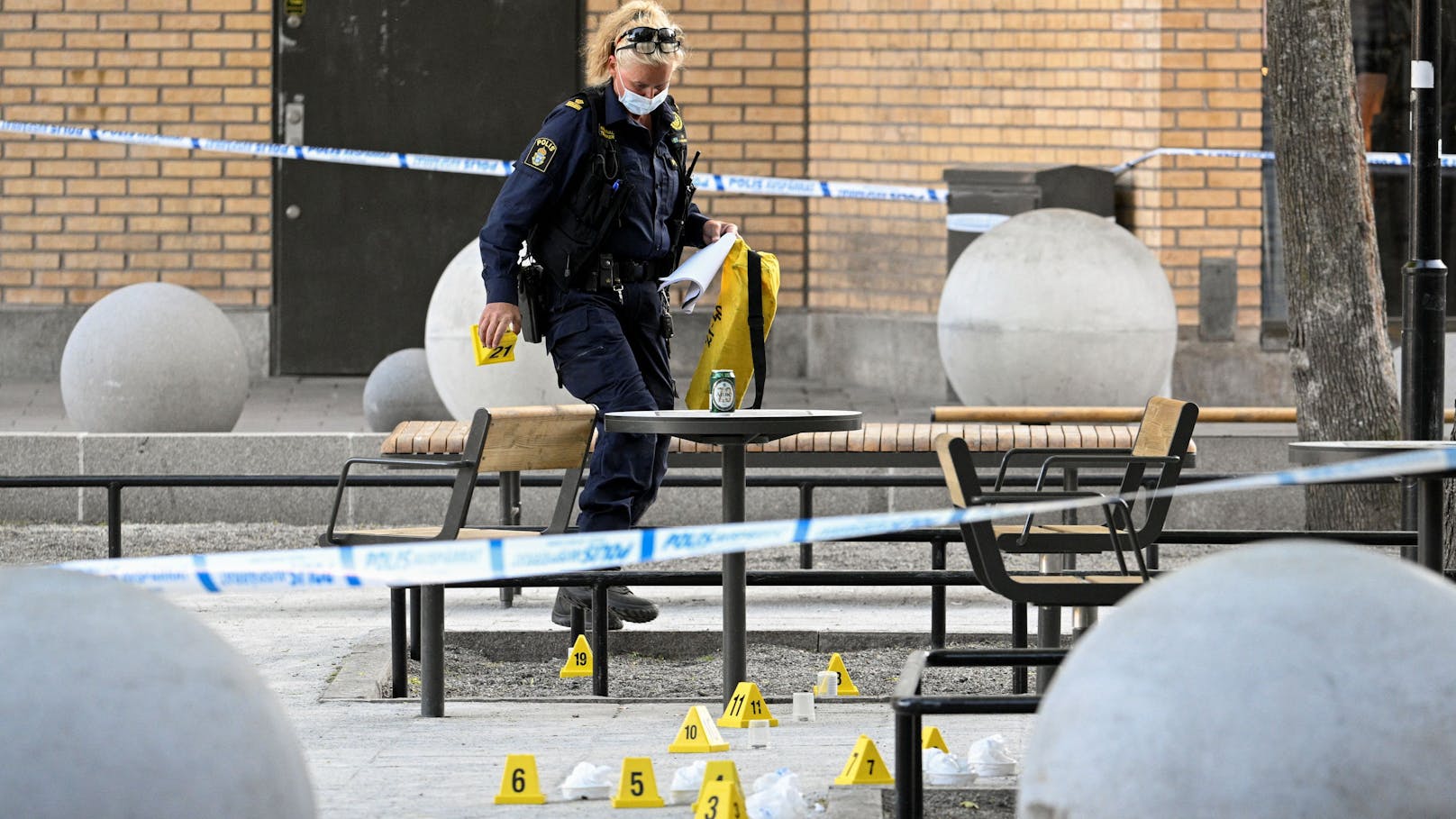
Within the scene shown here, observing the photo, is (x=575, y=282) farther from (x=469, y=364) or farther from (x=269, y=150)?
(x=269, y=150)

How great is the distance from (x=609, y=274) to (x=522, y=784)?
2613 mm

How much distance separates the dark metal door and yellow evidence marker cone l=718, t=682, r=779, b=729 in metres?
10.1

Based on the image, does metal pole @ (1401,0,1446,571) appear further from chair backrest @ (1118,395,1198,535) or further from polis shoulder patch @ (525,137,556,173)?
polis shoulder patch @ (525,137,556,173)

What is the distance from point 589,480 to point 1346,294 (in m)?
4.12

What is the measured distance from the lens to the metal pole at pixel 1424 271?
793 cm

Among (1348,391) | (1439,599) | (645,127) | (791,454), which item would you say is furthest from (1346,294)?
(1439,599)

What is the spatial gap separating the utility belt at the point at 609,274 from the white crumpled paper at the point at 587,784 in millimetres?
2514

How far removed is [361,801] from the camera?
4.73 meters

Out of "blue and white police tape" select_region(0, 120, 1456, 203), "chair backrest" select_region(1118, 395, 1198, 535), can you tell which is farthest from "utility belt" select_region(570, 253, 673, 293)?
"blue and white police tape" select_region(0, 120, 1456, 203)

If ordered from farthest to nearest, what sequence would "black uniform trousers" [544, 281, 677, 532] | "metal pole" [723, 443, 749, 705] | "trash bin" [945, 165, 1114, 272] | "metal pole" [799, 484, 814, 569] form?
"trash bin" [945, 165, 1114, 272], "metal pole" [799, 484, 814, 569], "black uniform trousers" [544, 281, 677, 532], "metal pole" [723, 443, 749, 705]

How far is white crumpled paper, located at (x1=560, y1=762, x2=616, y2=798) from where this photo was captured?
480 centimetres

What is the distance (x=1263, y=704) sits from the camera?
9.09ft

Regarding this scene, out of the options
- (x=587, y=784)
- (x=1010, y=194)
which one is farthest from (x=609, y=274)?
(x=1010, y=194)

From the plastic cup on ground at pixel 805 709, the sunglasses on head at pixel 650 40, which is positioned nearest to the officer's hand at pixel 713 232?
the sunglasses on head at pixel 650 40
